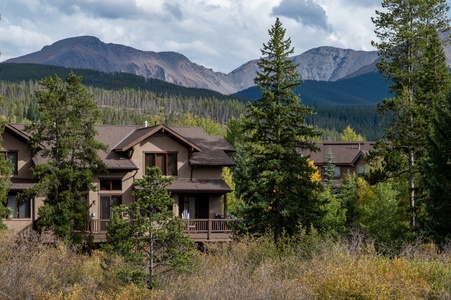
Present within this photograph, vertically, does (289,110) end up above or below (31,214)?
above

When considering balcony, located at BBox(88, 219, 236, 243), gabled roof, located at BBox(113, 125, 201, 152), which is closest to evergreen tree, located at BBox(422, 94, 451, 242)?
balcony, located at BBox(88, 219, 236, 243)

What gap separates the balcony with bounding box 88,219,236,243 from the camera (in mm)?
35625

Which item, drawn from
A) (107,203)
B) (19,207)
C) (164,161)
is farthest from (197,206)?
(19,207)

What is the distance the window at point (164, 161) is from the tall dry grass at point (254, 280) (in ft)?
50.3

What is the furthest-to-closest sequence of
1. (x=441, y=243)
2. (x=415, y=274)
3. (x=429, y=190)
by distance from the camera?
(x=429, y=190), (x=441, y=243), (x=415, y=274)

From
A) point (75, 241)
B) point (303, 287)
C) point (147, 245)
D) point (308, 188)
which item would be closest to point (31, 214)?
point (75, 241)

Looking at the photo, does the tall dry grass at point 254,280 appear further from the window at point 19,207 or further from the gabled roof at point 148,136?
the gabled roof at point 148,136

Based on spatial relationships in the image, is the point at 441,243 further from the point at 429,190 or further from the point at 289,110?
the point at 289,110

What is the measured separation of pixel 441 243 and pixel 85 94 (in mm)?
17696

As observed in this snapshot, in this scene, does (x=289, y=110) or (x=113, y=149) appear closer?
(x=289, y=110)

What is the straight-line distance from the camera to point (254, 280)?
19688 mm

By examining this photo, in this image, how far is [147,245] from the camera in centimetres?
1984

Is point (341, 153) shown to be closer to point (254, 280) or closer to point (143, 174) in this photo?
point (143, 174)

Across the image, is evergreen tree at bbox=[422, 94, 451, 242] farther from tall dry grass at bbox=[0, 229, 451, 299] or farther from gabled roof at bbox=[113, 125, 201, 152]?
gabled roof at bbox=[113, 125, 201, 152]
